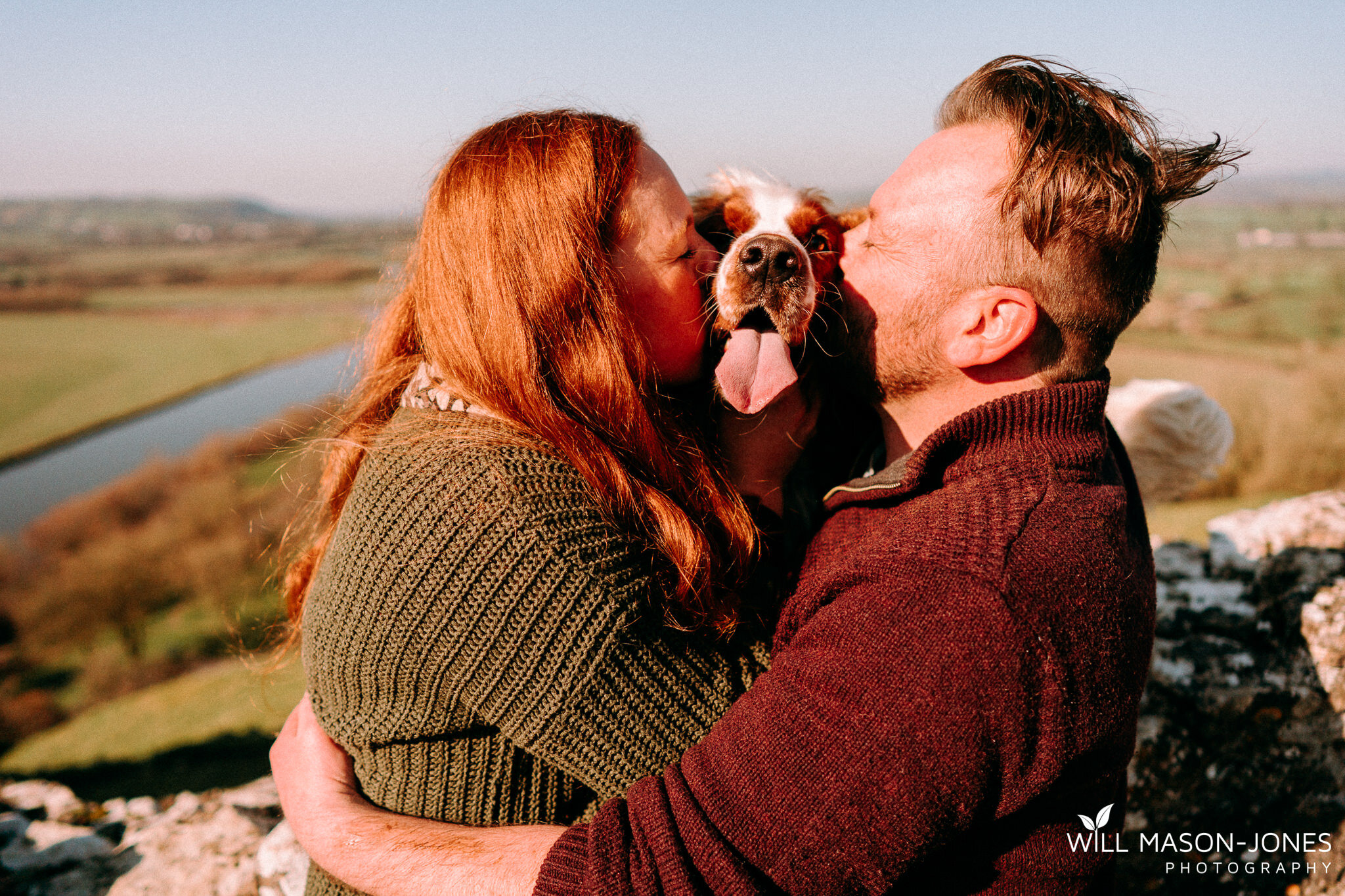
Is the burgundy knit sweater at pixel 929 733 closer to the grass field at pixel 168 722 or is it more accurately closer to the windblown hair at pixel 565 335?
the windblown hair at pixel 565 335

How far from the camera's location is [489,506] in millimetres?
1751

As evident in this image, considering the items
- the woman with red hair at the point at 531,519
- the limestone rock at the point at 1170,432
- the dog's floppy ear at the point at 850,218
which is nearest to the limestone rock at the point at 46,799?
the woman with red hair at the point at 531,519

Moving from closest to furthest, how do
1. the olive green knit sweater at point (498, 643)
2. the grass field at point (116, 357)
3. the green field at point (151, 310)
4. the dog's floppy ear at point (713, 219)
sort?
the olive green knit sweater at point (498, 643) < the dog's floppy ear at point (713, 219) < the grass field at point (116, 357) < the green field at point (151, 310)

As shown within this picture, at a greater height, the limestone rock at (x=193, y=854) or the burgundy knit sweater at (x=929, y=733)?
the burgundy knit sweater at (x=929, y=733)

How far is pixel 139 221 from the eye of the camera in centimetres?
7900

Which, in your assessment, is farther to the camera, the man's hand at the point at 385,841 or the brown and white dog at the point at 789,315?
the brown and white dog at the point at 789,315

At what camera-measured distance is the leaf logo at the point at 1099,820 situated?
6.09 feet

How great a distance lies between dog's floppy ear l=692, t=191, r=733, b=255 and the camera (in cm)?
311

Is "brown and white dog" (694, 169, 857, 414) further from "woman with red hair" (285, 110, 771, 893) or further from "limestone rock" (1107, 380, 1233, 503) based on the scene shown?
"limestone rock" (1107, 380, 1233, 503)

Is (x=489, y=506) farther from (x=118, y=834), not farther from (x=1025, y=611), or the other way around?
(x=118, y=834)

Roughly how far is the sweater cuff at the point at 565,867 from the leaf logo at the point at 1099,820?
120 centimetres

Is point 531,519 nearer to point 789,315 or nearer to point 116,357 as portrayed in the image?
point 789,315

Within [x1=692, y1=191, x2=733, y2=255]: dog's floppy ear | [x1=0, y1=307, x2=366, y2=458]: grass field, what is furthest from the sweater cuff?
[x1=0, y1=307, x2=366, y2=458]: grass field

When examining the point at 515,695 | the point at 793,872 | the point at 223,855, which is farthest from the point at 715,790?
the point at 223,855
